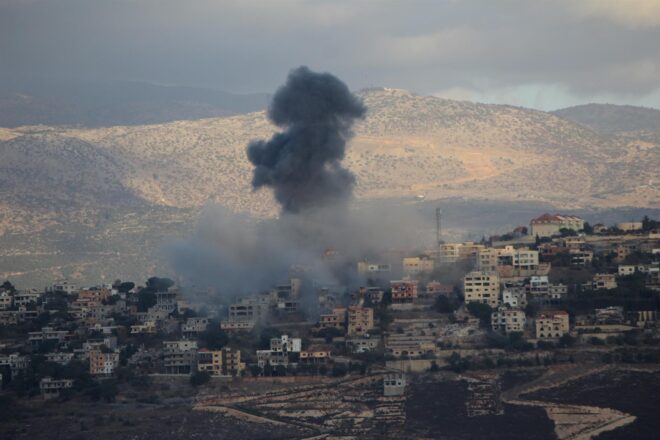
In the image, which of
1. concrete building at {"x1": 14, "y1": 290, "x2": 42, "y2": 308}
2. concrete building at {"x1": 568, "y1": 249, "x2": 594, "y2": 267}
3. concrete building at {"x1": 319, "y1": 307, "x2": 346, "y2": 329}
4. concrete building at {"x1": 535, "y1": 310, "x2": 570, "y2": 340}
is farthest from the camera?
concrete building at {"x1": 14, "y1": 290, "x2": 42, "y2": 308}

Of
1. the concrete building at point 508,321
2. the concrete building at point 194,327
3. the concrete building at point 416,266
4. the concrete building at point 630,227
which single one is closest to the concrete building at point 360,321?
the concrete building at point 508,321

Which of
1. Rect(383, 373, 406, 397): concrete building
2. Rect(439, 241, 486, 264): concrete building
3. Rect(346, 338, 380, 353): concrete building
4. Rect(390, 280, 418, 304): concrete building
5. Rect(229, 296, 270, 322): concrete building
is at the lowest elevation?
Rect(383, 373, 406, 397): concrete building

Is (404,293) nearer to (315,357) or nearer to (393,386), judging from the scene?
(315,357)

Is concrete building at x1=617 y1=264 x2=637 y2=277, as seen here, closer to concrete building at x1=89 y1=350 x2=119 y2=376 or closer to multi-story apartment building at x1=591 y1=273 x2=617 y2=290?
multi-story apartment building at x1=591 y1=273 x2=617 y2=290

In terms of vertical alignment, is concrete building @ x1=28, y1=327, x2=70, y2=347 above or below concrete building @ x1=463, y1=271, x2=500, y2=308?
below

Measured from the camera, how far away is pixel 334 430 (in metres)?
75.1

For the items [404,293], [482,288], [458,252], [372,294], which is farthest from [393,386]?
[458,252]

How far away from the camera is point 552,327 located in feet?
275

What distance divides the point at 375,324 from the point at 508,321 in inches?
240

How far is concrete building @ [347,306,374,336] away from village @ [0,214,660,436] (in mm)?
62

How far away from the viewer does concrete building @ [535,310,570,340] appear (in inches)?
3287

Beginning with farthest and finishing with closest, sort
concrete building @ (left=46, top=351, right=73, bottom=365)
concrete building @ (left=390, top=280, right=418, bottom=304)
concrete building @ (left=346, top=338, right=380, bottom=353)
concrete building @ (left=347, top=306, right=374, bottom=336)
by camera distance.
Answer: concrete building @ (left=390, top=280, right=418, bottom=304)
concrete building @ (left=347, top=306, right=374, bottom=336)
concrete building @ (left=46, top=351, right=73, bottom=365)
concrete building @ (left=346, top=338, right=380, bottom=353)

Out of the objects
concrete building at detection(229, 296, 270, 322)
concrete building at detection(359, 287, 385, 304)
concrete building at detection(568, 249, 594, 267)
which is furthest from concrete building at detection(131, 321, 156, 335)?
concrete building at detection(568, 249, 594, 267)

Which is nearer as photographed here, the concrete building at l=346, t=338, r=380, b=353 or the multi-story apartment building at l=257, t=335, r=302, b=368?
the multi-story apartment building at l=257, t=335, r=302, b=368
